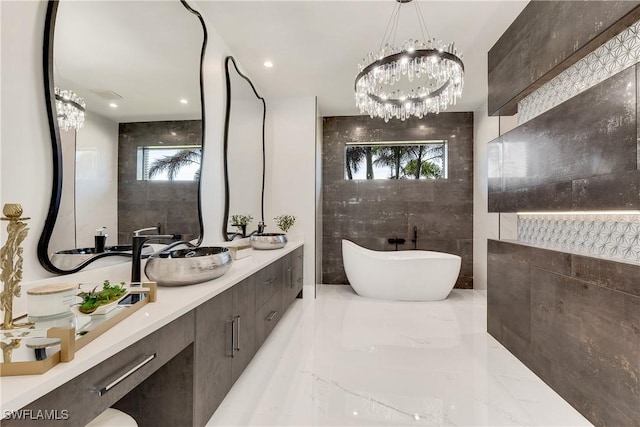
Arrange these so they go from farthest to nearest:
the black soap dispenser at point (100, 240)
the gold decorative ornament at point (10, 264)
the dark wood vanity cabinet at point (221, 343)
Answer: the black soap dispenser at point (100, 240), the dark wood vanity cabinet at point (221, 343), the gold decorative ornament at point (10, 264)

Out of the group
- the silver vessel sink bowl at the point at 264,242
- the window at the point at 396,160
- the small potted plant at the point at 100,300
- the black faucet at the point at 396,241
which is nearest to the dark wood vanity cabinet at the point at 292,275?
the silver vessel sink bowl at the point at 264,242

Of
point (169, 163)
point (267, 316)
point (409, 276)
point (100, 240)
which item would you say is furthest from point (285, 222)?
point (100, 240)

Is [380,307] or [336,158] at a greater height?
[336,158]

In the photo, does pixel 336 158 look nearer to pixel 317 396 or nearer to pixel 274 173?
pixel 274 173

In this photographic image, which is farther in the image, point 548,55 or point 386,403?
point 548,55

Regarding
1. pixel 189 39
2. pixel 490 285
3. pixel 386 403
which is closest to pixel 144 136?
pixel 189 39

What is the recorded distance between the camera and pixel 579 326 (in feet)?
5.79

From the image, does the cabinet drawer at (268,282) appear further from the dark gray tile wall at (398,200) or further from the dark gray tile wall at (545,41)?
the dark gray tile wall at (545,41)

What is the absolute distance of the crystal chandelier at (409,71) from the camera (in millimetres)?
2359

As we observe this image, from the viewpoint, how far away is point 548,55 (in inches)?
82.0

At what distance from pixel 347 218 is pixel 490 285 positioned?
102 inches

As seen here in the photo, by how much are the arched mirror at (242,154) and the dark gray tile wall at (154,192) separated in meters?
0.65

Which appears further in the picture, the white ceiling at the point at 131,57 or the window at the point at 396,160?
the window at the point at 396,160

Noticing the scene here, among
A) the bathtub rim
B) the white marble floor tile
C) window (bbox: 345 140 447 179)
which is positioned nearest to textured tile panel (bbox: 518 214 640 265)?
the white marble floor tile
